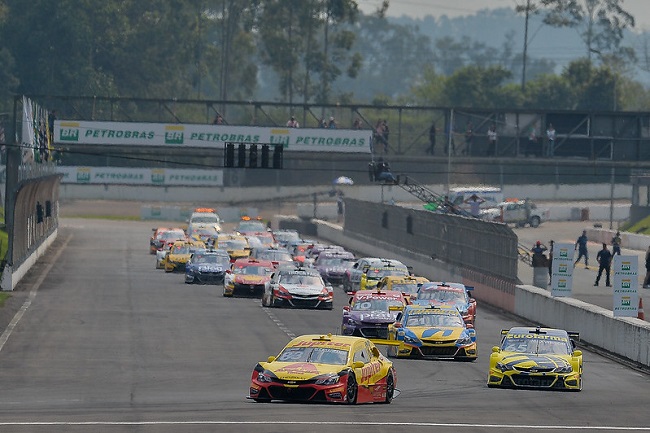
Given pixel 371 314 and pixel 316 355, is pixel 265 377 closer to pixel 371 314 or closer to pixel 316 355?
pixel 316 355

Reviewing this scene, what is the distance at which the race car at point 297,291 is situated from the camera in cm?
4550

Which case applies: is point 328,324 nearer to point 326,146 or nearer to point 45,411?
point 45,411

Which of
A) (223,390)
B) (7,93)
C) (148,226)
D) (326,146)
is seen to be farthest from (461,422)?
(7,93)

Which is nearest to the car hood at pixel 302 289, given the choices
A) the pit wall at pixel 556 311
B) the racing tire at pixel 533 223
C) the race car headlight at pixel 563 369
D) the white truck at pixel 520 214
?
the pit wall at pixel 556 311

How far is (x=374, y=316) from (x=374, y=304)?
88cm

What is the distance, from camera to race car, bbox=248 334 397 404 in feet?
76.7

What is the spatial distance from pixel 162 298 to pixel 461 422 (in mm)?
28729

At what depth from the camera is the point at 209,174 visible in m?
116

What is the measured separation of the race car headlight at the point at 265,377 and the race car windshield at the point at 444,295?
15952 mm

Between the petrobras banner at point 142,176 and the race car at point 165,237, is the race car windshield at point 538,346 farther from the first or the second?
the petrobras banner at point 142,176

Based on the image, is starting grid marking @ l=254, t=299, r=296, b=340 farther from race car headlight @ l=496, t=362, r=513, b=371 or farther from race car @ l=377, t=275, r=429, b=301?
race car headlight @ l=496, t=362, r=513, b=371

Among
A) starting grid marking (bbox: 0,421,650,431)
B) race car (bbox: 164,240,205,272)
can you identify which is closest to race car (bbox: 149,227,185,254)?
race car (bbox: 164,240,205,272)

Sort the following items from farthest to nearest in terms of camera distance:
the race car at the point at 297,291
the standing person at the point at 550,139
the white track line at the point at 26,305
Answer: the standing person at the point at 550,139
the race car at the point at 297,291
the white track line at the point at 26,305

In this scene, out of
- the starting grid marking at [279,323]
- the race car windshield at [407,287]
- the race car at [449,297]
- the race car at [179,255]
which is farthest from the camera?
the race car at [179,255]
